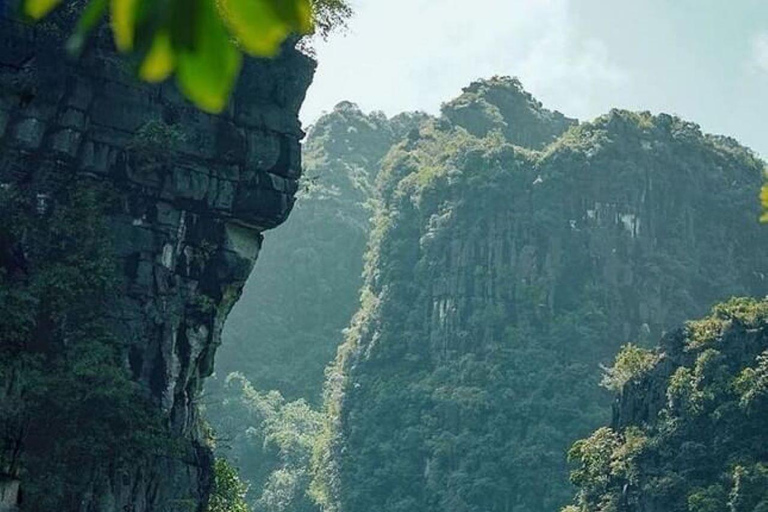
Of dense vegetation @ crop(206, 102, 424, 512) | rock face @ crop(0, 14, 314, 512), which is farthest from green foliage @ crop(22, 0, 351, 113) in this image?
dense vegetation @ crop(206, 102, 424, 512)

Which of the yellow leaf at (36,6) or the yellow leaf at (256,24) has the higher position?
the yellow leaf at (36,6)

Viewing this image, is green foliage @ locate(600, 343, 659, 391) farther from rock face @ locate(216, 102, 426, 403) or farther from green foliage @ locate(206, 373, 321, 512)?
rock face @ locate(216, 102, 426, 403)

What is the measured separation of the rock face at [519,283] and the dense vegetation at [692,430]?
14.1 m

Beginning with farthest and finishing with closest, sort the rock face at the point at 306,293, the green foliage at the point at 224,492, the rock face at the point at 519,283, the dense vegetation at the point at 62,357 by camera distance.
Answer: the rock face at the point at 306,293 → the rock face at the point at 519,283 → the green foliage at the point at 224,492 → the dense vegetation at the point at 62,357

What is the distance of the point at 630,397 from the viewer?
94.9 ft

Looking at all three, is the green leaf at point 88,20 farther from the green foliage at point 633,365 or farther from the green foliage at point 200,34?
the green foliage at point 633,365

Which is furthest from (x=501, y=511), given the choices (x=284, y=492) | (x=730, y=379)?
(x=730, y=379)

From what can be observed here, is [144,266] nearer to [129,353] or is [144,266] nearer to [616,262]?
[129,353]

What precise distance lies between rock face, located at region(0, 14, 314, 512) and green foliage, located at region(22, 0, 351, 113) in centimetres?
1584

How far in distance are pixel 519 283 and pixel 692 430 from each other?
21.3 m


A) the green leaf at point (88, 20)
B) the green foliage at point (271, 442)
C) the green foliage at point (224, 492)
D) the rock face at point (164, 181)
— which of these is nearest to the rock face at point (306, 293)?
the green foliage at point (271, 442)

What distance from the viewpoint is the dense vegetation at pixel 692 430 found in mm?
25188

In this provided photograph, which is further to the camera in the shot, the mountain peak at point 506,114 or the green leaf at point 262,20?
the mountain peak at point 506,114

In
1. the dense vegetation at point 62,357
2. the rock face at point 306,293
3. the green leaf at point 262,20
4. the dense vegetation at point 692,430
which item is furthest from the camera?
the rock face at point 306,293
